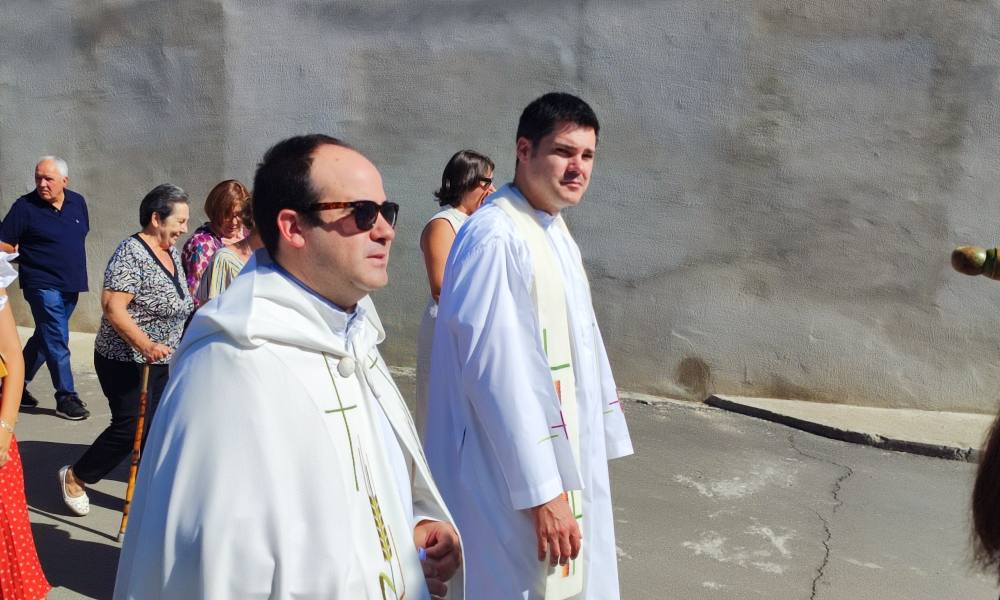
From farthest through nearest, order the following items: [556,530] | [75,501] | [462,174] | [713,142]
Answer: [713,142], [75,501], [462,174], [556,530]

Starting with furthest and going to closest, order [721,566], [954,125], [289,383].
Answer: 1. [954,125]
2. [721,566]
3. [289,383]

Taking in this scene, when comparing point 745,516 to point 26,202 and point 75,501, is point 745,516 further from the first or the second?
point 26,202

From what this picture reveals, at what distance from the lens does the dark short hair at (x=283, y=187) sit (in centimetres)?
191

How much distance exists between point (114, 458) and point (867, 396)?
5289 millimetres

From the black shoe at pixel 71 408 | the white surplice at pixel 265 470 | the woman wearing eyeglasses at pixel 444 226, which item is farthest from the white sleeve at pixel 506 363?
the black shoe at pixel 71 408

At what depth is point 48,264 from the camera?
7.14 metres

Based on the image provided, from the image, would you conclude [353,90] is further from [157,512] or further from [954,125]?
[157,512]

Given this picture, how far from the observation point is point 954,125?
7.09 metres

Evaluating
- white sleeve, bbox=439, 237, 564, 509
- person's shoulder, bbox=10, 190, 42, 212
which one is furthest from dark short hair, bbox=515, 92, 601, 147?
person's shoulder, bbox=10, 190, 42, 212

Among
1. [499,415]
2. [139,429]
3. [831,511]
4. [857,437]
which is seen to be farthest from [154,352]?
[857,437]

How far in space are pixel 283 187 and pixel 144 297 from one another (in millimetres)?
3230

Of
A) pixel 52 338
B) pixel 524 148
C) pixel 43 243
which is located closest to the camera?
pixel 524 148

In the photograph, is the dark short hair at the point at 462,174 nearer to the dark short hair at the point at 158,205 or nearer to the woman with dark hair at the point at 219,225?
the woman with dark hair at the point at 219,225

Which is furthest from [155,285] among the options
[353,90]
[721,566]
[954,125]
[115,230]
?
[954,125]
